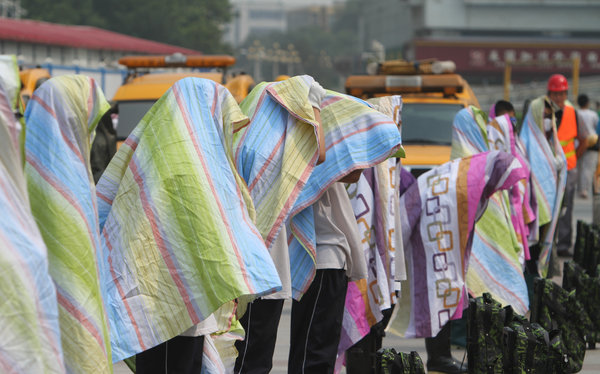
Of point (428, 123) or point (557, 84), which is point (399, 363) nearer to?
point (557, 84)

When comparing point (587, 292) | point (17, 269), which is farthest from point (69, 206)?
point (587, 292)

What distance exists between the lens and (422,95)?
13930 mm

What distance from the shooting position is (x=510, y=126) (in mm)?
9766

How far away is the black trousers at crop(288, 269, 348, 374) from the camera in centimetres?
589

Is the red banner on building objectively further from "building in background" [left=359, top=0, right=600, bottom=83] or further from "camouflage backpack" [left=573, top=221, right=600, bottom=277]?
"camouflage backpack" [left=573, top=221, right=600, bottom=277]

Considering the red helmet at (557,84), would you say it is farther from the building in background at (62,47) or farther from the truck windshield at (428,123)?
the building in background at (62,47)

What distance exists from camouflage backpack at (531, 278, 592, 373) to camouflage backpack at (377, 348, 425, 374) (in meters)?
1.95

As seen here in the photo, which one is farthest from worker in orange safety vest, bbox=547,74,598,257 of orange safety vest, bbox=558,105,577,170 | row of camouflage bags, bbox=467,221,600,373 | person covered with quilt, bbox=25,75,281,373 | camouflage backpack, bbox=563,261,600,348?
person covered with quilt, bbox=25,75,281,373

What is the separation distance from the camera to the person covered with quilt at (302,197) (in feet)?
18.7

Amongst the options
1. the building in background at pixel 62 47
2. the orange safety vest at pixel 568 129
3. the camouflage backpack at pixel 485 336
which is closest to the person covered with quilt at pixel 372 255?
the camouflage backpack at pixel 485 336

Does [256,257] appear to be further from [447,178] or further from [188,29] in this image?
[188,29]

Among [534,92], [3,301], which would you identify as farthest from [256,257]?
[534,92]

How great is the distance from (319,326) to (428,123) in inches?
301

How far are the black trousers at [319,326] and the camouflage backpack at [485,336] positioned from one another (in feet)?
A: 3.80
